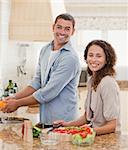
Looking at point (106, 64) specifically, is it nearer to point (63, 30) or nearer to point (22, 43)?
point (63, 30)

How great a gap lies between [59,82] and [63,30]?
328 mm

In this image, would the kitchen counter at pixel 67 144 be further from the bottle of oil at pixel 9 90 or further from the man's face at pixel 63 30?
the bottle of oil at pixel 9 90

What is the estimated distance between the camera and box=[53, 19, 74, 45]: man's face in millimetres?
2105

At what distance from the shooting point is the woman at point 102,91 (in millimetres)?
1793

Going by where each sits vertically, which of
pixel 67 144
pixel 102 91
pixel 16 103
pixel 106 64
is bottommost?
pixel 67 144

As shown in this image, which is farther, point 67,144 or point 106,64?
point 106,64

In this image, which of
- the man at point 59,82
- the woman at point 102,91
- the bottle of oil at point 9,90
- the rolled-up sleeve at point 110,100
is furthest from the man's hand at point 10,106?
the bottle of oil at point 9,90

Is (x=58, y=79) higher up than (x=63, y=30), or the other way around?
(x=63, y=30)

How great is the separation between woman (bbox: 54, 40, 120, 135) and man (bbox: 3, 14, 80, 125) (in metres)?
0.19

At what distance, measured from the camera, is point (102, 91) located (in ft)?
5.94

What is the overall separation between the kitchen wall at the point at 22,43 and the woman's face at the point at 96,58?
5.02 feet

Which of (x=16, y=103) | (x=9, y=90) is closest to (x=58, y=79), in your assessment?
(x=16, y=103)

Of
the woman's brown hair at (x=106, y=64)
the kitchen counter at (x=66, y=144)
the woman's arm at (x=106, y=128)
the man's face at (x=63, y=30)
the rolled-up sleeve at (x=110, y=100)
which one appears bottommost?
the kitchen counter at (x=66, y=144)

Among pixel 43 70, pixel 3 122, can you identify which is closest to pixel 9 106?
pixel 3 122
